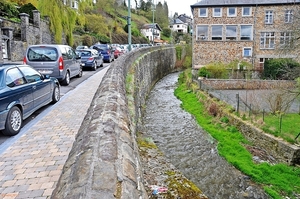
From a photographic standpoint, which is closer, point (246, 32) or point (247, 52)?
point (246, 32)

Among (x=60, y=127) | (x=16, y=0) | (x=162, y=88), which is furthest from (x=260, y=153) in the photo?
(x=16, y=0)

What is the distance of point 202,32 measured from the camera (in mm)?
34125

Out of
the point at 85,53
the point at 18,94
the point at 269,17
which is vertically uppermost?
the point at 269,17

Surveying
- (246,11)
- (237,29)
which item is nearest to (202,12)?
(237,29)

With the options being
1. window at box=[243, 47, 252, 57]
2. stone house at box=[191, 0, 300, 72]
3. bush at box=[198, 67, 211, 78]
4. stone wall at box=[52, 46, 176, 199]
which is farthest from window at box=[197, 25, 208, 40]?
stone wall at box=[52, 46, 176, 199]

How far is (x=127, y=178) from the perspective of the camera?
201 cm

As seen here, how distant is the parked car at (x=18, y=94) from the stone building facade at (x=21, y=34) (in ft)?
29.7

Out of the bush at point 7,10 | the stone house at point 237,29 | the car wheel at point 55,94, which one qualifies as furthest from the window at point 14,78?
the stone house at point 237,29

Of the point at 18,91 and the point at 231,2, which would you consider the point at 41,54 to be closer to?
the point at 18,91

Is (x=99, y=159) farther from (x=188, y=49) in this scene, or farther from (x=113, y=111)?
(x=188, y=49)

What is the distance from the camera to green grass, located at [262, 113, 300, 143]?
12.3 metres

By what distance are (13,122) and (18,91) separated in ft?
2.58

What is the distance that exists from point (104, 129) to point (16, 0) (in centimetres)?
3159

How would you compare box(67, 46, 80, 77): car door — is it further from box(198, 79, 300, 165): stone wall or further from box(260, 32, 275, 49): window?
box(260, 32, 275, 49): window
